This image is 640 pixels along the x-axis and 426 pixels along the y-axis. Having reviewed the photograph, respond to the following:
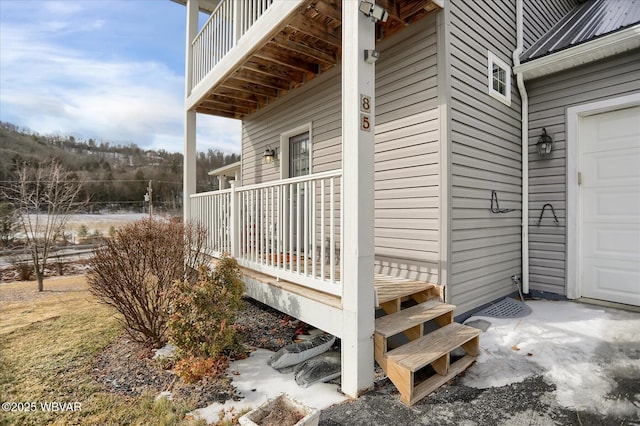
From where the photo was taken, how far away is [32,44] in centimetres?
1802

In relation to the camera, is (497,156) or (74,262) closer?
(497,156)

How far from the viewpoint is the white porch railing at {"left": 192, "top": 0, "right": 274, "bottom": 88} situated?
403 cm

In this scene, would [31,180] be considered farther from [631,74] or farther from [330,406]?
[631,74]

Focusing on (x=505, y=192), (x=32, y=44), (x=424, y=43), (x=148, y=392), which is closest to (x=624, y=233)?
(x=505, y=192)

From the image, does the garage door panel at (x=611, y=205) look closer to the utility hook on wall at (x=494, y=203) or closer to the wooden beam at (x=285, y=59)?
the utility hook on wall at (x=494, y=203)

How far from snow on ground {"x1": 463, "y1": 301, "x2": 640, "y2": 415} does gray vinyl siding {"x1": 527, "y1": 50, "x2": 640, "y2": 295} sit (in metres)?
0.76

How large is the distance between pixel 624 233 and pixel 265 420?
4.66 metres

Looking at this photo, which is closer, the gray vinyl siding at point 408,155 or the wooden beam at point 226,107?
the gray vinyl siding at point 408,155

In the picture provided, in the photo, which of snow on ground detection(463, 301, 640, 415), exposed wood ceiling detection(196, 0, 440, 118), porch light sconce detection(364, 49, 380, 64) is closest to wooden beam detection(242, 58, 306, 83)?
exposed wood ceiling detection(196, 0, 440, 118)

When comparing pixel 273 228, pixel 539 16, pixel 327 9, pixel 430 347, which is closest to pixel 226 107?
pixel 327 9

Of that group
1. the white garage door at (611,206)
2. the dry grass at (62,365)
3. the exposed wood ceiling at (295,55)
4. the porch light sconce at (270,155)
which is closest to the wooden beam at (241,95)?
the exposed wood ceiling at (295,55)

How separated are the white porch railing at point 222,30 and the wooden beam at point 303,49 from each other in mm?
347

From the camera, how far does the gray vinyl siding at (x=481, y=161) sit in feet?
11.3

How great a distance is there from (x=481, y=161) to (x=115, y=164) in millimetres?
25502
